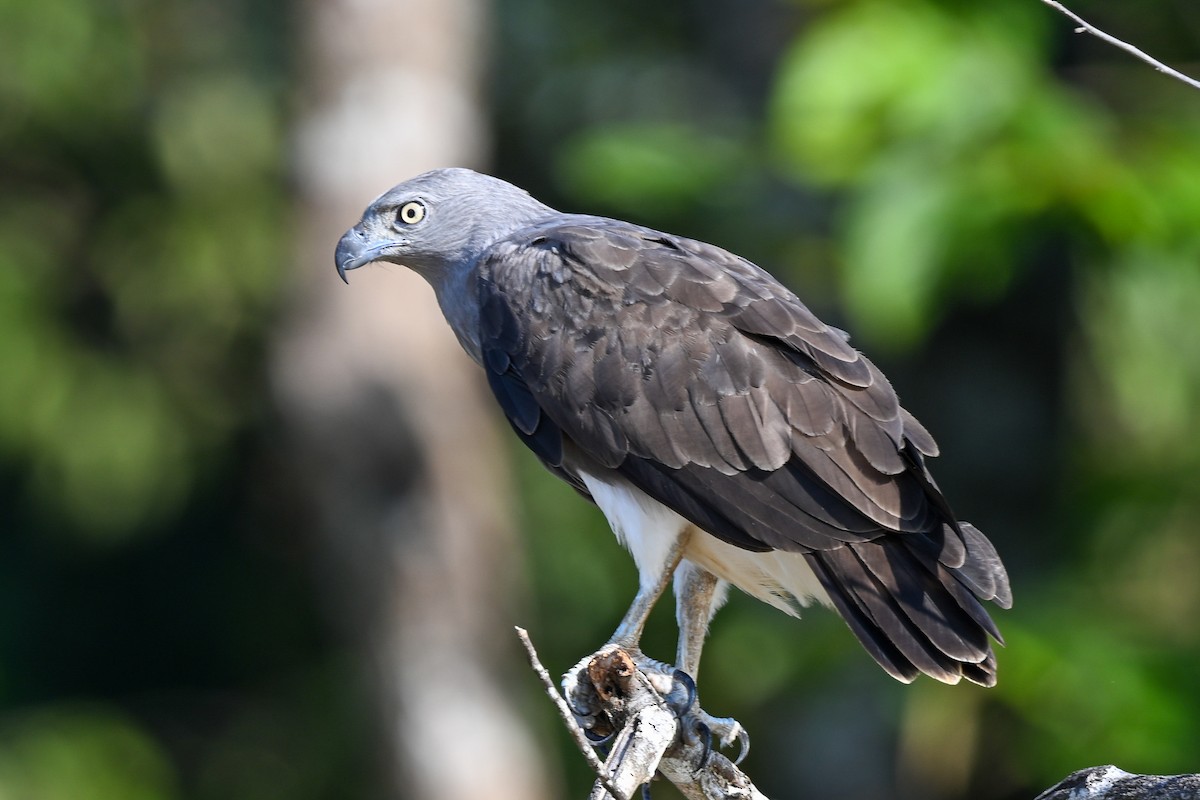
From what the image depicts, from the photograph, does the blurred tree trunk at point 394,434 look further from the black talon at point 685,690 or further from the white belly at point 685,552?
the black talon at point 685,690

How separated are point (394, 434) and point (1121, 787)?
21.6ft

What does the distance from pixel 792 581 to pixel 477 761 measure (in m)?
4.86

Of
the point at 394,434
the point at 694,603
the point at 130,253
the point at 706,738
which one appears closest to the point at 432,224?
the point at 694,603

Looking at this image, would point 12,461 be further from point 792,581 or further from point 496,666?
point 792,581

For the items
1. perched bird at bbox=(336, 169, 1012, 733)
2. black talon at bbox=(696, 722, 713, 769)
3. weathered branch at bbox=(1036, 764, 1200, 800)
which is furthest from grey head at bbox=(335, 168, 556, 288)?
weathered branch at bbox=(1036, 764, 1200, 800)

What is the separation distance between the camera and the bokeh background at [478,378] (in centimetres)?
750

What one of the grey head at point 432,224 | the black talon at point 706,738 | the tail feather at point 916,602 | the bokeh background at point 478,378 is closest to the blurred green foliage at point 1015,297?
the bokeh background at point 478,378

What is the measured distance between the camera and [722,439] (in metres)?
4.79

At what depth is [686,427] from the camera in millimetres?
4836

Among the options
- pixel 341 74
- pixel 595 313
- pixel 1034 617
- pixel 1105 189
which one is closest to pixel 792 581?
pixel 595 313

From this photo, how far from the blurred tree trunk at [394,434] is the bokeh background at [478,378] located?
0.03 meters

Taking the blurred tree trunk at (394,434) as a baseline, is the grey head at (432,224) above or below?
above

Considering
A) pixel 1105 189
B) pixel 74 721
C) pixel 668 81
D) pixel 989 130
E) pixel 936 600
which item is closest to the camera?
pixel 936 600

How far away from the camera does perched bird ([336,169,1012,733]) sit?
179 inches
